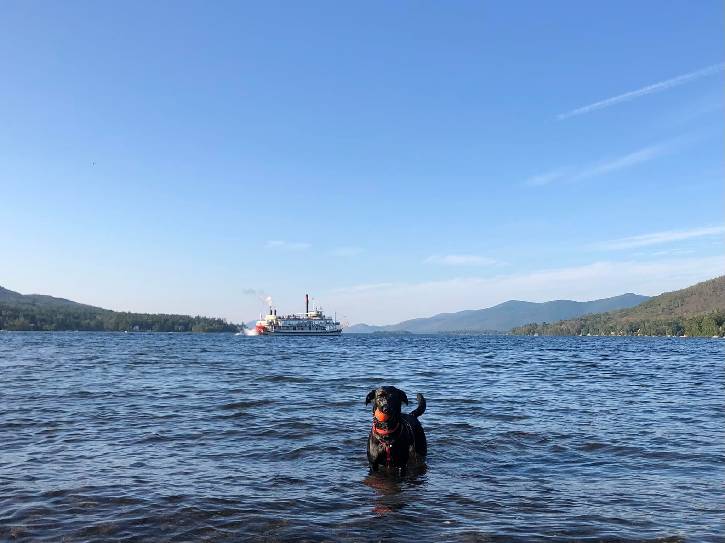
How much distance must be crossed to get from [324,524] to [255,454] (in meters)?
3.87

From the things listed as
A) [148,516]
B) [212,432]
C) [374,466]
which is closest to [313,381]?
[212,432]

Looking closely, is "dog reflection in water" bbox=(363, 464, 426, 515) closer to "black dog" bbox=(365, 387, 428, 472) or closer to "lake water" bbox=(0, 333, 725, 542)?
"lake water" bbox=(0, 333, 725, 542)

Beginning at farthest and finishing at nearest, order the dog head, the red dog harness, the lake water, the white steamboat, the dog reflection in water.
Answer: the white steamboat, the red dog harness, the dog head, the dog reflection in water, the lake water

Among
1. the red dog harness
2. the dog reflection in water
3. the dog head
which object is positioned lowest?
the dog reflection in water

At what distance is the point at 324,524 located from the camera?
6.44 metres

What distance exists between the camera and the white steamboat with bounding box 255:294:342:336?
149m

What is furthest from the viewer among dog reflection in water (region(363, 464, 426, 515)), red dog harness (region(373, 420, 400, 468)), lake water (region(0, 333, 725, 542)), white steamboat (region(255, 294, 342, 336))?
white steamboat (region(255, 294, 342, 336))

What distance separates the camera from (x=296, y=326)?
14950cm

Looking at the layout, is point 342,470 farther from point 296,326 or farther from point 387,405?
point 296,326

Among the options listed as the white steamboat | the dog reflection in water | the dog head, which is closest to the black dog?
the dog head

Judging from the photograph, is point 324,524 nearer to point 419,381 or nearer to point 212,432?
point 212,432

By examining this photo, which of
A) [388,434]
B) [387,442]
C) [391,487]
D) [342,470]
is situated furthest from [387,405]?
[342,470]

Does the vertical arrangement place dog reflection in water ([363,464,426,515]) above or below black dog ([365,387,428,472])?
below

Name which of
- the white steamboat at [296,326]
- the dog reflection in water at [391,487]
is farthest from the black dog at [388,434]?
the white steamboat at [296,326]
